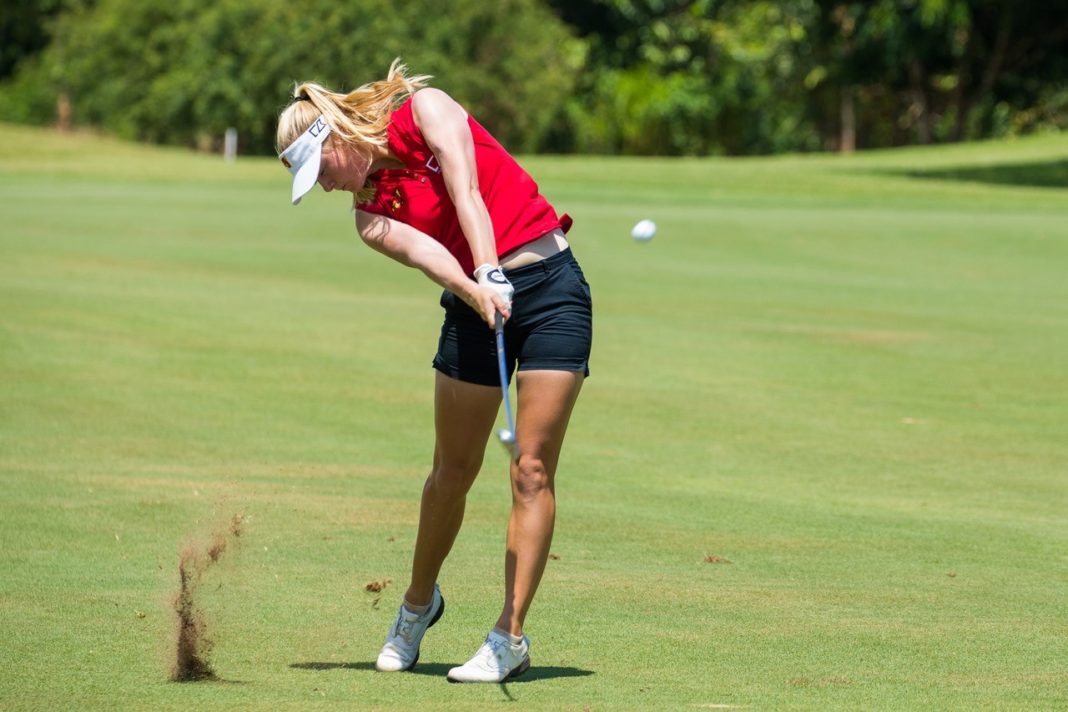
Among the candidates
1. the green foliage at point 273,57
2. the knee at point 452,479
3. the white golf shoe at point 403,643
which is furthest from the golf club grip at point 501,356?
the green foliage at point 273,57

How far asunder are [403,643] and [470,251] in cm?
119

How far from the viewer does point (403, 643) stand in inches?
211

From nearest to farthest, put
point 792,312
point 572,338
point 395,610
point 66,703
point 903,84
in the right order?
point 66,703 < point 572,338 < point 395,610 < point 792,312 < point 903,84

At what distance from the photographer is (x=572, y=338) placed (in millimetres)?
5203

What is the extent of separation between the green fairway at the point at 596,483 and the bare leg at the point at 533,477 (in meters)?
0.26

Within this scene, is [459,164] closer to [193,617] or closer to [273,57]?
[193,617]

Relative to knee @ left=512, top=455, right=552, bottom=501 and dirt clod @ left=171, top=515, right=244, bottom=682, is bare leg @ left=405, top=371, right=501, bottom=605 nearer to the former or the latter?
knee @ left=512, top=455, right=552, bottom=501

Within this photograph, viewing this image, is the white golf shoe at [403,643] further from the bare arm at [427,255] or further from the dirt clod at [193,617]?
the bare arm at [427,255]

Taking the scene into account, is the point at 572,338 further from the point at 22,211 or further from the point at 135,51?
the point at 135,51

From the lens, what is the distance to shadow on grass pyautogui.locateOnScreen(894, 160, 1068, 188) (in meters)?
35.1

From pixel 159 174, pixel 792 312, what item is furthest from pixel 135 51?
pixel 792 312

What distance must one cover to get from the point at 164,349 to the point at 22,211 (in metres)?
12.9

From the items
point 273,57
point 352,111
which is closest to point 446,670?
point 352,111

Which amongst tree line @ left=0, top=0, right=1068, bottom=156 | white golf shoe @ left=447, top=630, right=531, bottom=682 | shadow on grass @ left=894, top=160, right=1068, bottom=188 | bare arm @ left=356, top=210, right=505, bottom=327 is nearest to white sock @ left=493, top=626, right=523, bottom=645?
white golf shoe @ left=447, top=630, right=531, bottom=682
